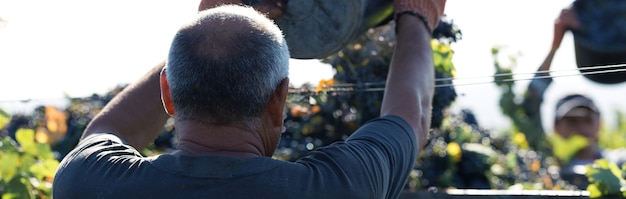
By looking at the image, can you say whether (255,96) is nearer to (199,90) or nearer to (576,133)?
(199,90)

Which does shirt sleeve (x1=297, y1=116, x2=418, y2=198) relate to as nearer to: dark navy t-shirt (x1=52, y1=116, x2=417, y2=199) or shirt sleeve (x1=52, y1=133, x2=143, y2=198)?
dark navy t-shirt (x1=52, y1=116, x2=417, y2=199)

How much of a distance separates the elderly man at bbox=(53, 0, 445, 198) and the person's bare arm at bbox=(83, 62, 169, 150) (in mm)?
210

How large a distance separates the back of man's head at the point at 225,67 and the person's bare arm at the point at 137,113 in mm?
369

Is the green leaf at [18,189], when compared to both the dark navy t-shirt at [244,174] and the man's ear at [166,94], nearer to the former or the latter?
the dark navy t-shirt at [244,174]

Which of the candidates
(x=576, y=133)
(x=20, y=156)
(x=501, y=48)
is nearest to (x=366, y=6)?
(x=20, y=156)

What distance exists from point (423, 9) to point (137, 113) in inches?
24.8

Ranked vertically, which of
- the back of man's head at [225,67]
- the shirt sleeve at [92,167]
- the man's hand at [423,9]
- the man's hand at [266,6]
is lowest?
the shirt sleeve at [92,167]

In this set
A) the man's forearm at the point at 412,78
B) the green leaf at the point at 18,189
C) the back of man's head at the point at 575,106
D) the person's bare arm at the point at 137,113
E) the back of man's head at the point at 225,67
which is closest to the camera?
the back of man's head at the point at 225,67

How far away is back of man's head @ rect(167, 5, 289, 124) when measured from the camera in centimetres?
159

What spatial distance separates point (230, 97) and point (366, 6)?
0.71m

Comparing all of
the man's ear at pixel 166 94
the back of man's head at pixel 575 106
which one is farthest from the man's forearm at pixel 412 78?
the back of man's head at pixel 575 106

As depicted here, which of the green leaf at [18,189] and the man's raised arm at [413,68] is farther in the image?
the green leaf at [18,189]

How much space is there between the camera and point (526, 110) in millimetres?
6992

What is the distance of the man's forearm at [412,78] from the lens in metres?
1.86
